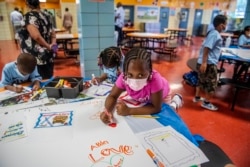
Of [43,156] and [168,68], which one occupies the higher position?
[43,156]

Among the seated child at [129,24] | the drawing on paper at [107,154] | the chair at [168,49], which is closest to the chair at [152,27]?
the seated child at [129,24]

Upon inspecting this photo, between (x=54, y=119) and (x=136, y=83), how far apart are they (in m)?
0.48

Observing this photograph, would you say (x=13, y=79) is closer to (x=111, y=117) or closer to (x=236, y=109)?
(x=111, y=117)

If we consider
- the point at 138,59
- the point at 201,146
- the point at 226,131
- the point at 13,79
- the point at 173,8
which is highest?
the point at 173,8

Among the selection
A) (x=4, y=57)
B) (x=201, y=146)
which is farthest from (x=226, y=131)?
(x=4, y=57)

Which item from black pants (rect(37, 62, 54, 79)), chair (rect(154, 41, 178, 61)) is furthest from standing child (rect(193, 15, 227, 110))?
chair (rect(154, 41, 178, 61))

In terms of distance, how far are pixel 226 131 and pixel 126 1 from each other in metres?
8.66

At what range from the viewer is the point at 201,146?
0.90m

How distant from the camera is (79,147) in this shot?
31.1 inches

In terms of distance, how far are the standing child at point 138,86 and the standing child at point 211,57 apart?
1.49 meters

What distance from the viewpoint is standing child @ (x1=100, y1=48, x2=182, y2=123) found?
100 cm

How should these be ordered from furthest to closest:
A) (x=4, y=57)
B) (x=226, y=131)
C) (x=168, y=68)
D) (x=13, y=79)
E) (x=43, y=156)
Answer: (x=4, y=57), (x=168, y=68), (x=226, y=131), (x=13, y=79), (x=43, y=156)

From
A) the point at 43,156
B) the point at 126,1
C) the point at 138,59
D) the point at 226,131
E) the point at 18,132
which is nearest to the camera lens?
the point at 43,156

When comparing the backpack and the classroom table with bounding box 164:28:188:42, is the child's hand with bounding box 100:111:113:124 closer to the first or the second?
the backpack
